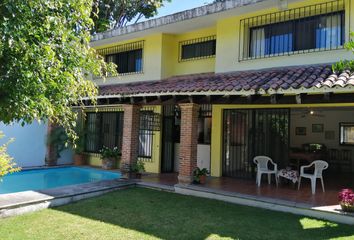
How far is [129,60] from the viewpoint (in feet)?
59.4

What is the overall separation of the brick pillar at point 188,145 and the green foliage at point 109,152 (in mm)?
6726

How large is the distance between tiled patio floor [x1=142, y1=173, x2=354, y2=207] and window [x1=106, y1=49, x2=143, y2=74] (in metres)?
6.10

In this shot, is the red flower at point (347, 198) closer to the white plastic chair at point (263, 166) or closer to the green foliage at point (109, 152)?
the white plastic chair at point (263, 166)

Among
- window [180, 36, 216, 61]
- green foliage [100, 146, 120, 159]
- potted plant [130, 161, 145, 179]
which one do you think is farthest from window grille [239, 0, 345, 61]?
green foliage [100, 146, 120, 159]

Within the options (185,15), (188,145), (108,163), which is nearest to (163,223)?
(188,145)

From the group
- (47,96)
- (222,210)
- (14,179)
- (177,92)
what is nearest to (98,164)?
(14,179)

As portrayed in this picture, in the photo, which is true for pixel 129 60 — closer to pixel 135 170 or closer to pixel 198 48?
pixel 198 48

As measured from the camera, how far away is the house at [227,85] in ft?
35.4

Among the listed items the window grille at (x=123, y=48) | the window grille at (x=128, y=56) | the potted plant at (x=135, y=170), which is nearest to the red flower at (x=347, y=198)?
the potted plant at (x=135, y=170)

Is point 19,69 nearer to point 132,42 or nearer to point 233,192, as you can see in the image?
point 233,192

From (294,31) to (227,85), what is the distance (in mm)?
3853

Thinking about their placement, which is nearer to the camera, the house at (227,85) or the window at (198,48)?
the house at (227,85)

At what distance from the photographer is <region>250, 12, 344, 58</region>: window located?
11.3 m

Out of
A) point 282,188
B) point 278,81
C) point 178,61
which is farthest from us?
point 178,61
